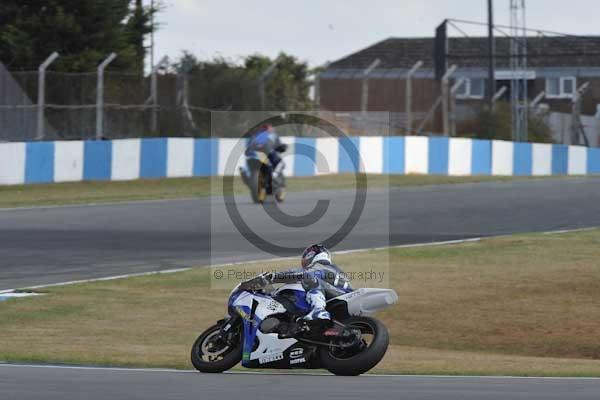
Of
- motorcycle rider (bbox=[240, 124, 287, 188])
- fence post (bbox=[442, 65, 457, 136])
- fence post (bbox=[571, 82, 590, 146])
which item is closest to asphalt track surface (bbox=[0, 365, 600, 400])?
motorcycle rider (bbox=[240, 124, 287, 188])

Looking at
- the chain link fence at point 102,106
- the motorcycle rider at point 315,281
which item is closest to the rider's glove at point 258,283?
the motorcycle rider at point 315,281

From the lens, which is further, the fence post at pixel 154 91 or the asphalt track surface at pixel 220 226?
the fence post at pixel 154 91

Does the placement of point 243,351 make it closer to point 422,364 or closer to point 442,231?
point 422,364

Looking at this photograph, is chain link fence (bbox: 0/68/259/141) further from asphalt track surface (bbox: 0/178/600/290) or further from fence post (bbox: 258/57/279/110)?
asphalt track surface (bbox: 0/178/600/290)

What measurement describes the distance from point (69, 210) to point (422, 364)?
13.4 m

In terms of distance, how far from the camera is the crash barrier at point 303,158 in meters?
26.2

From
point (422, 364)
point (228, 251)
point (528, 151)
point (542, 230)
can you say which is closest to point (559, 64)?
point (528, 151)

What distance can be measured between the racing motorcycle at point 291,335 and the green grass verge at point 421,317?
1.85ft

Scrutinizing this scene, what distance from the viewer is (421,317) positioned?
13.0m

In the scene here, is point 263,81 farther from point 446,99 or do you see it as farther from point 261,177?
point 261,177

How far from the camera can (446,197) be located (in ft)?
85.8

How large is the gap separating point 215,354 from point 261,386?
123 centimetres

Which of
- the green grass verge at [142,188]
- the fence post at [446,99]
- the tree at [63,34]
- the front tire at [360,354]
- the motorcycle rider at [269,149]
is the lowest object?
the front tire at [360,354]
